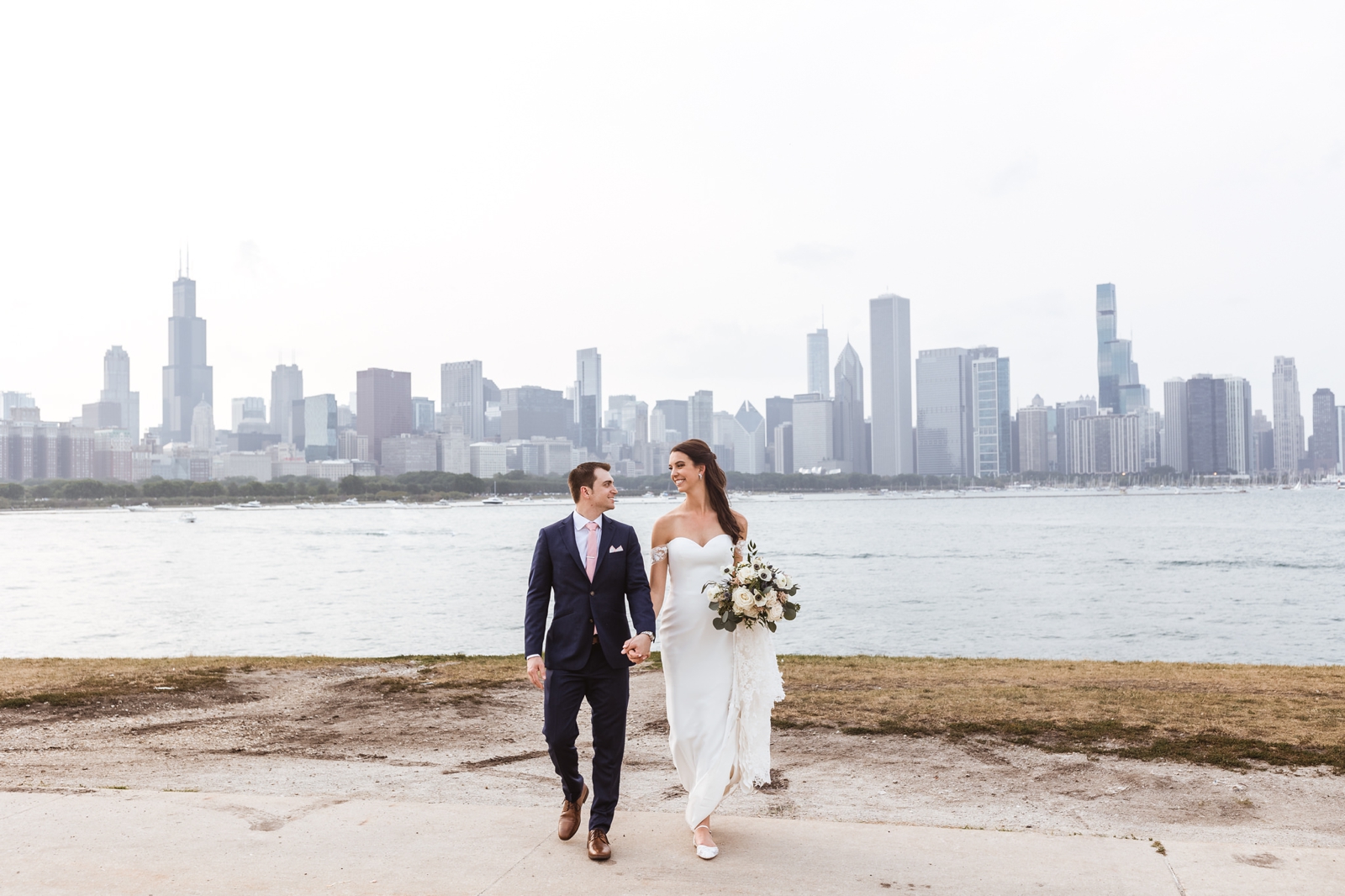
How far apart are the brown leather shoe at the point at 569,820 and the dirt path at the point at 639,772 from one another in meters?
1.03

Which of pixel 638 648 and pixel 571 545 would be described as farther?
pixel 571 545

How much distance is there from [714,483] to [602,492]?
2.40 feet

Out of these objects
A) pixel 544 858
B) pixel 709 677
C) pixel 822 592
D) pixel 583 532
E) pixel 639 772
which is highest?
pixel 583 532

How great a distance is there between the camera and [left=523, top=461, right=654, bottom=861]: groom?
552cm

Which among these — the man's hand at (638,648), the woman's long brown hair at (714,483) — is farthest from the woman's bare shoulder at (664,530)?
the man's hand at (638,648)

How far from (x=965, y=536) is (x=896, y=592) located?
50.1 metres

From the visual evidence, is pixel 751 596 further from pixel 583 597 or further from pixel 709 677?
pixel 583 597

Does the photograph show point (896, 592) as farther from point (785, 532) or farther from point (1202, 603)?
point (785, 532)

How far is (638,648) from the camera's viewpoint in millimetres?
5352

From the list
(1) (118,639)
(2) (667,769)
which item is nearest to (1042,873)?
(2) (667,769)

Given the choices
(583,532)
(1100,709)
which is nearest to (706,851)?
(583,532)

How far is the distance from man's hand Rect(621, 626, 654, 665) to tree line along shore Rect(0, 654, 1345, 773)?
13.7 feet

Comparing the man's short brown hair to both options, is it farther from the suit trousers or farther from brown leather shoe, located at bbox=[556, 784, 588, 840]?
brown leather shoe, located at bbox=[556, 784, 588, 840]

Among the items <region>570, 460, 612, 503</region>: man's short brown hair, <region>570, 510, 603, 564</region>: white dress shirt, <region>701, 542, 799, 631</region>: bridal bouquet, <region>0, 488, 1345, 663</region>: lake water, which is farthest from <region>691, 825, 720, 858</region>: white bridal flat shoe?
<region>0, 488, 1345, 663</region>: lake water
